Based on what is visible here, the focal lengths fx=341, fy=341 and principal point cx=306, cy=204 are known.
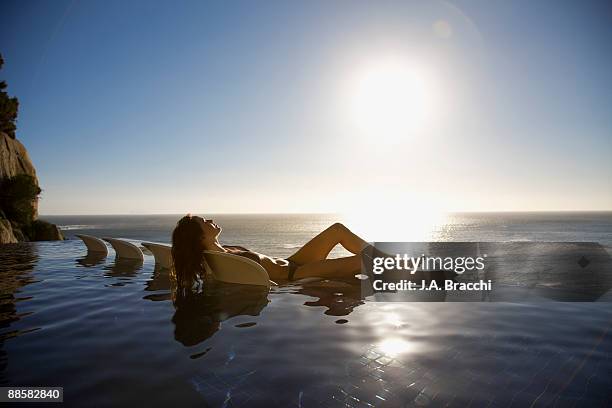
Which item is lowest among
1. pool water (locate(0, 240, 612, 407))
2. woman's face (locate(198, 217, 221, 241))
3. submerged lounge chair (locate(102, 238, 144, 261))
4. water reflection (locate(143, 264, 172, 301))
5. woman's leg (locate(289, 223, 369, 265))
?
A: water reflection (locate(143, 264, 172, 301))

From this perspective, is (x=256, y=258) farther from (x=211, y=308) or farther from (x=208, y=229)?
(x=211, y=308)

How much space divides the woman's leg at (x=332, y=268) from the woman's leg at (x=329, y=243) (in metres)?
0.21

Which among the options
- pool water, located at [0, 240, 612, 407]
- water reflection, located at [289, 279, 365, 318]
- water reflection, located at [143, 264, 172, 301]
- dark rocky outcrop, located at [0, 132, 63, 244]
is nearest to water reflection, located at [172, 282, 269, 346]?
pool water, located at [0, 240, 612, 407]

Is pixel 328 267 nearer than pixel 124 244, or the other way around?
pixel 328 267

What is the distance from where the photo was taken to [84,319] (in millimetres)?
4855

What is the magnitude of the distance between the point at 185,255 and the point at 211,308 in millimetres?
1623

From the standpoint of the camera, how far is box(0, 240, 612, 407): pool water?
2.75 metres

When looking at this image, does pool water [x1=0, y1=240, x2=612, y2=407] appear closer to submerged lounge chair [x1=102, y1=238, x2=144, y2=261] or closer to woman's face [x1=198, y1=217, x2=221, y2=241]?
woman's face [x1=198, y1=217, x2=221, y2=241]

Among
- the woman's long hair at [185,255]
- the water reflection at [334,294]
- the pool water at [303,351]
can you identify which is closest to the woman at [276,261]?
the woman's long hair at [185,255]

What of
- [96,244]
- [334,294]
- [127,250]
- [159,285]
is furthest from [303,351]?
[96,244]

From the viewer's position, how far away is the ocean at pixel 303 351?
9.02 feet

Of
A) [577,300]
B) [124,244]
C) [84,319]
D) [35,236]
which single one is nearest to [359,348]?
[84,319]

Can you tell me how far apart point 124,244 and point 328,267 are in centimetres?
785

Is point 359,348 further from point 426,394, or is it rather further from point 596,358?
point 596,358
